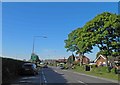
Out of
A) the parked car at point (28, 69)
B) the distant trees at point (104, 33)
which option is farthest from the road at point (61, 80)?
the distant trees at point (104, 33)

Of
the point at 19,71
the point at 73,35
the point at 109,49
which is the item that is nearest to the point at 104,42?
the point at 109,49

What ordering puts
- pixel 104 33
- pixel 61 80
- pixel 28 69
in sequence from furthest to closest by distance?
1. pixel 104 33
2. pixel 28 69
3. pixel 61 80

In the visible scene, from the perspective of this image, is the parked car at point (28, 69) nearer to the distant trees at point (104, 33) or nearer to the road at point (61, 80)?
the road at point (61, 80)

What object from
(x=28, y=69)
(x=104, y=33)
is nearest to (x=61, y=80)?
(x=28, y=69)

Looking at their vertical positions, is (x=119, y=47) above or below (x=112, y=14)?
below

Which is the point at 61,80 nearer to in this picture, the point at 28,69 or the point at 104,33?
the point at 28,69

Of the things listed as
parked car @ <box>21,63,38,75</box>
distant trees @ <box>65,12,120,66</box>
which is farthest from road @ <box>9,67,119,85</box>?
distant trees @ <box>65,12,120,66</box>

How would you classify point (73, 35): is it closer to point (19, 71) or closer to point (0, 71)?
point (19, 71)

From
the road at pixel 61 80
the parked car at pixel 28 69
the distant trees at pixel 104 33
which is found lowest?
the road at pixel 61 80

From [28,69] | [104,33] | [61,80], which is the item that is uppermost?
[104,33]

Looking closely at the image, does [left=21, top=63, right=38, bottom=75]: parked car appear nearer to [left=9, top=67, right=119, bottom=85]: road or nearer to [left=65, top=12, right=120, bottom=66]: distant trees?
[left=9, top=67, right=119, bottom=85]: road

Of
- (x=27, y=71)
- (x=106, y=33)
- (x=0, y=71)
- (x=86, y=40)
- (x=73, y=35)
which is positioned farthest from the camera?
(x=73, y=35)

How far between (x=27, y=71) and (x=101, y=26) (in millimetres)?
19257

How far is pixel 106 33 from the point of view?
5253 cm
